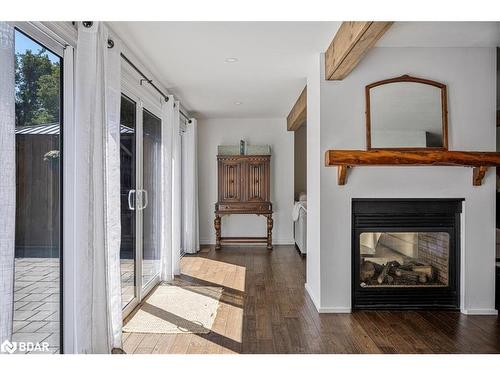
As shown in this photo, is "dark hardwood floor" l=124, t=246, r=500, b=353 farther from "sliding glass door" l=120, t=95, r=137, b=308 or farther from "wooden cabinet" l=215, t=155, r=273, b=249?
"wooden cabinet" l=215, t=155, r=273, b=249

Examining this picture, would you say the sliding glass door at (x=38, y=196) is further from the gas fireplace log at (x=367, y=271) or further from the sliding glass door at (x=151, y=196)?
the gas fireplace log at (x=367, y=271)

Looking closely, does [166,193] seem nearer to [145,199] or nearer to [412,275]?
[145,199]

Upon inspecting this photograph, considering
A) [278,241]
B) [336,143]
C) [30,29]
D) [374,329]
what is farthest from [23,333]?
[278,241]

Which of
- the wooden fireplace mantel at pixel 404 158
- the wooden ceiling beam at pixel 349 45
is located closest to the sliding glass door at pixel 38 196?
the wooden ceiling beam at pixel 349 45

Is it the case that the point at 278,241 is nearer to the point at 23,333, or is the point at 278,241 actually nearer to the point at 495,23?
the point at 495,23

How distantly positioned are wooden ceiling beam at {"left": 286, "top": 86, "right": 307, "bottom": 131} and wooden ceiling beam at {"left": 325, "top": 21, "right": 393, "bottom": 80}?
1695 millimetres

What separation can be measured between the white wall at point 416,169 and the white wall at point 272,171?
3.97 m

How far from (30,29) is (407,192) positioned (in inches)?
125

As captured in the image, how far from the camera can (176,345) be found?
296cm

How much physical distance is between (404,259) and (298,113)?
2738 mm

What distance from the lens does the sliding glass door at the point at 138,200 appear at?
150 inches

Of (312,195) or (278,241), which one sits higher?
(312,195)

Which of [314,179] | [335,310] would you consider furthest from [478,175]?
[335,310]

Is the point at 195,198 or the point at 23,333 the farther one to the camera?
the point at 195,198
